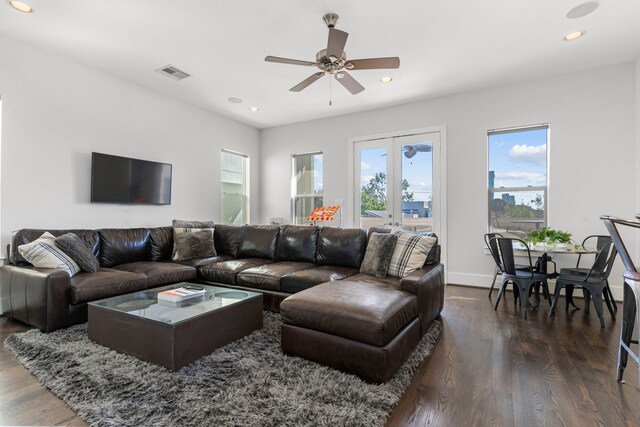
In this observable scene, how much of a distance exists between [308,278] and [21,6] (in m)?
3.50

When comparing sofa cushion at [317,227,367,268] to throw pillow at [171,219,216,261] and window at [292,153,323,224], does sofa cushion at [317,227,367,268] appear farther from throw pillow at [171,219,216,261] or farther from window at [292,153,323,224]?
window at [292,153,323,224]

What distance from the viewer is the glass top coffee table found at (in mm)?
2010

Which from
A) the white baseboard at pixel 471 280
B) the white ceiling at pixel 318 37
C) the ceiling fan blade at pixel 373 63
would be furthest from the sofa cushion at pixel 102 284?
the white baseboard at pixel 471 280

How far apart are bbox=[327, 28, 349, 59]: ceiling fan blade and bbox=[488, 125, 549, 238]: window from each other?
3030mm

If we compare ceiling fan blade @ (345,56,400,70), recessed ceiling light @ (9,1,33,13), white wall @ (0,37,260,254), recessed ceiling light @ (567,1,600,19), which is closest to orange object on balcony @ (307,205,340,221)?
white wall @ (0,37,260,254)

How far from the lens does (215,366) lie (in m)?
2.04

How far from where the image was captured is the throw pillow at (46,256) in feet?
9.25

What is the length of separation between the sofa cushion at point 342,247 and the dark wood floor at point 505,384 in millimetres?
1172

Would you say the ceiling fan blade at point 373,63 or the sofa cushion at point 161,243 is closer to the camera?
the ceiling fan blade at point 373,63

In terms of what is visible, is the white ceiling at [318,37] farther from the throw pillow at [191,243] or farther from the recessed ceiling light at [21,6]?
the throw pillow at [191,243]

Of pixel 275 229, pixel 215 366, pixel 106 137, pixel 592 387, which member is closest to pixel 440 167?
pixel 275 229

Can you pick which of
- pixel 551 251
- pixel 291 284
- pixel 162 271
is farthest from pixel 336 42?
pixel 551 251

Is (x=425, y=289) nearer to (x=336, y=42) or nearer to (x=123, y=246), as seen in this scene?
(x=336, y=42)

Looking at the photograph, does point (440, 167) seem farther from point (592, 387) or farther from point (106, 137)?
point (106, 137)
